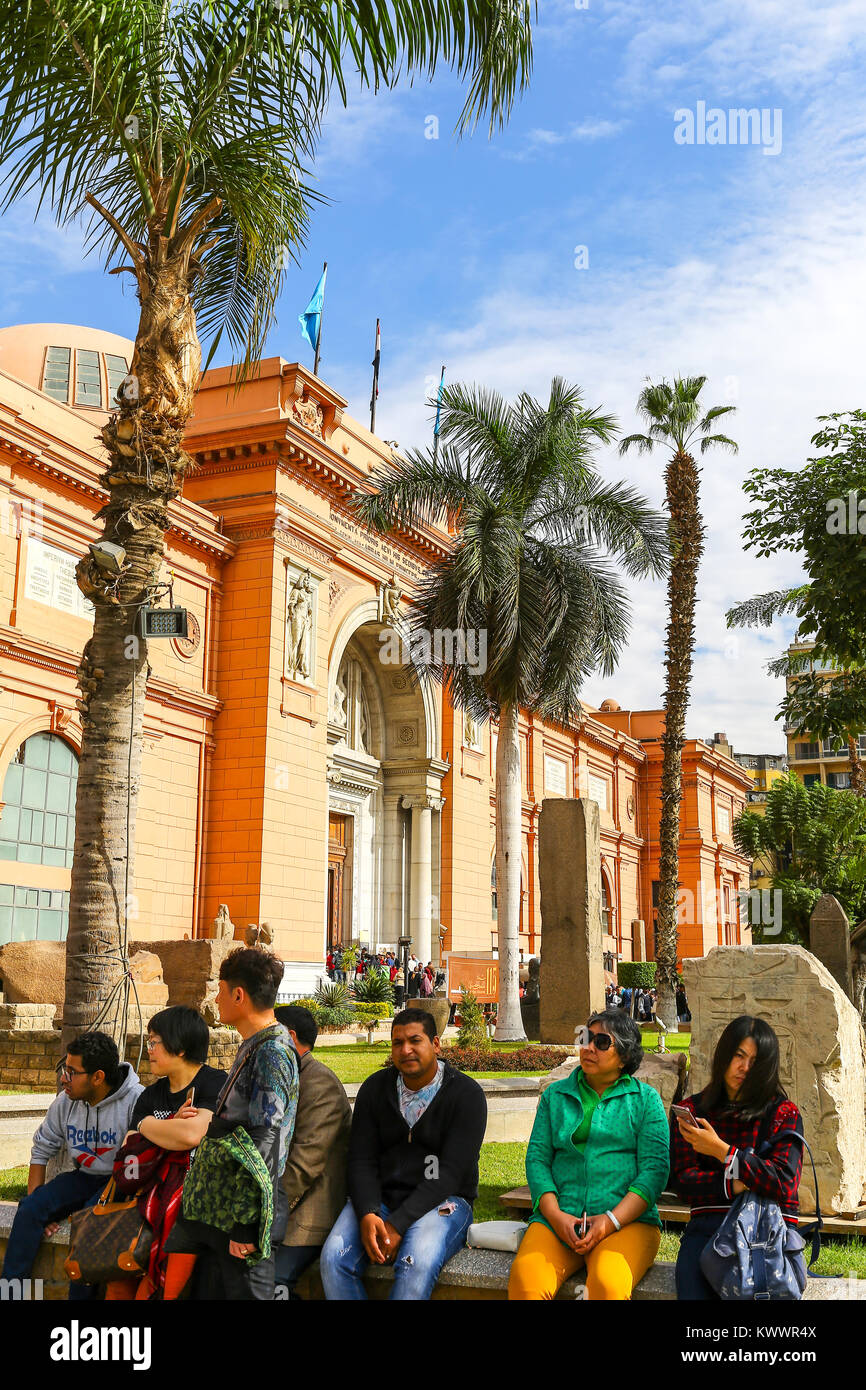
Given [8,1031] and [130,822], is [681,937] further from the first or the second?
[130,822]

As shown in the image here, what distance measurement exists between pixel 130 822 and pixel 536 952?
109 ft

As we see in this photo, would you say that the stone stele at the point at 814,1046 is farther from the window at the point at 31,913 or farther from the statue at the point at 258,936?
the statue at the point at 258,936

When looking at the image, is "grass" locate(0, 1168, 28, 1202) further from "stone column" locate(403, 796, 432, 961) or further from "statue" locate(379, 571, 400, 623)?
"stone column" locate(403, 796, 432, 961)

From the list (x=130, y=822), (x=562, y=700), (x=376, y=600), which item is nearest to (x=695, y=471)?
(x=562, y=700)

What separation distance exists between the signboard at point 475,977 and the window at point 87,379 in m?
14.6

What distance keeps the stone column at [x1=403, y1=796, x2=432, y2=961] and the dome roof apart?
12477mm

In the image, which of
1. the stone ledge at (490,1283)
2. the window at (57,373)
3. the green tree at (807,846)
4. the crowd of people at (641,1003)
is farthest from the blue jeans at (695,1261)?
the crowd of people at (641,1003)

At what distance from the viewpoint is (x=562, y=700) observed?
1900cm

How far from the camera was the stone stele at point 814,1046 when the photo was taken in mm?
6105

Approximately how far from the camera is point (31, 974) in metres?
15.0

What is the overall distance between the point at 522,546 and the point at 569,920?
6.02 metres

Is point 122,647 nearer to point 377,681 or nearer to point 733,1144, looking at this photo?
point 733,1144

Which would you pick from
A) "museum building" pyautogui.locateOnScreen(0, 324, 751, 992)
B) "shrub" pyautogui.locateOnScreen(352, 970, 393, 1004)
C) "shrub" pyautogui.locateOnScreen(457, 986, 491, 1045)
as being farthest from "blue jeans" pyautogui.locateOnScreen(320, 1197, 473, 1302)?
"shrub" pyautogui.locateOnScreen(352, 970, 393, 1004)

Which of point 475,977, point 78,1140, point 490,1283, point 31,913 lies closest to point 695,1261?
point 490,1283
